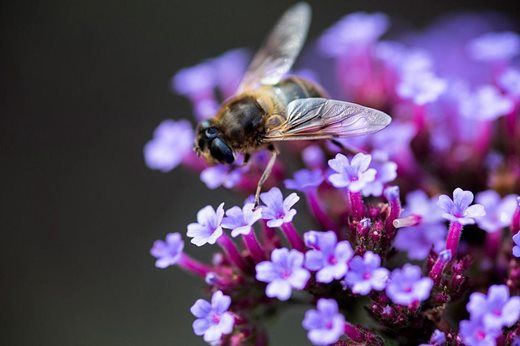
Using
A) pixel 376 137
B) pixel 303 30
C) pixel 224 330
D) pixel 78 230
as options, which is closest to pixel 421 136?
pixel 376 137

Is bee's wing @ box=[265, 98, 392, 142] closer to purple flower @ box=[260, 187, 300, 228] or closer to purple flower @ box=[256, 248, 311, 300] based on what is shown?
purple flower @ box=[260, 187, 300, 228]

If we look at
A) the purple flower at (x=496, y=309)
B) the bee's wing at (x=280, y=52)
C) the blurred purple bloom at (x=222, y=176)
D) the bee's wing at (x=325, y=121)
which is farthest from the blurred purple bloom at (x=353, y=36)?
the purple flower at (x=496, y=309)

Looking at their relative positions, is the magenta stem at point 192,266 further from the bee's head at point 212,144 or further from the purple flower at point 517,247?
the purple flower at point 517,247

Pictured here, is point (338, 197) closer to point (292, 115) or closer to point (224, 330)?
point (292, 115)

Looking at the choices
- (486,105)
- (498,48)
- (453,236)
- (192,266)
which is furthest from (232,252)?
(498,48)

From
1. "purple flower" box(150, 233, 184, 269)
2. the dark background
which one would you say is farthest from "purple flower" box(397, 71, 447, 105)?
the dark background

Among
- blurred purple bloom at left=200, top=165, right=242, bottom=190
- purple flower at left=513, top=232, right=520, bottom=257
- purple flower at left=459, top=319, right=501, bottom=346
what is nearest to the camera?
purple flower at left=459, top=319, right=501, bottom=346

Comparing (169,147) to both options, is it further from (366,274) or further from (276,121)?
(366,274)
